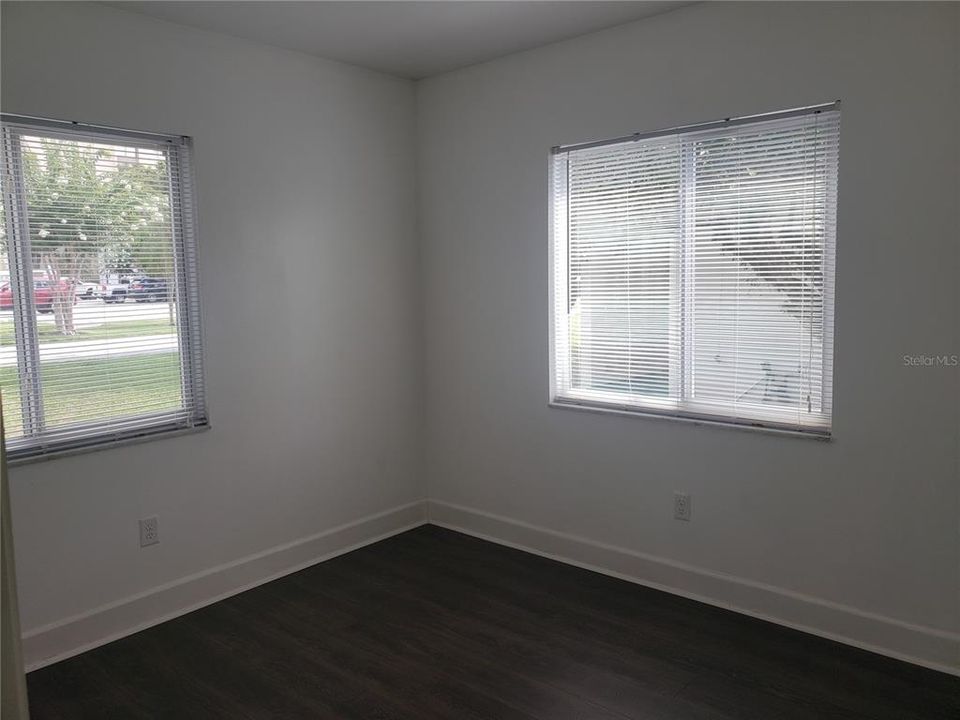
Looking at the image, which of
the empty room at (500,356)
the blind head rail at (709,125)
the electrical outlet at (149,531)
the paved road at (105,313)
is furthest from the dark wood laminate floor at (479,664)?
the blind head rail at (709,125)

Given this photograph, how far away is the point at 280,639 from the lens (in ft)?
10.1

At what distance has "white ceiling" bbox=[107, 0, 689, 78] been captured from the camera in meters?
3.03

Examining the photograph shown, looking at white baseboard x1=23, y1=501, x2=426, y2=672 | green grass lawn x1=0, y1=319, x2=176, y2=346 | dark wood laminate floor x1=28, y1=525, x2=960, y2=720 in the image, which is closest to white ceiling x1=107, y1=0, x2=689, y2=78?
green grass lawn x1=0, y1=319, x2=176, y2=346

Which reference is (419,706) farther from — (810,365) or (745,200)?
(745,200)

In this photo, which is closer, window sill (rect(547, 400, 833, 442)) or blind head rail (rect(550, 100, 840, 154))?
blind head rail (rect(550, 100, 840, 154))

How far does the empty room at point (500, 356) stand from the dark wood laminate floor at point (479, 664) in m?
0.02

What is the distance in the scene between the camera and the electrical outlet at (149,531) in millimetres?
3209

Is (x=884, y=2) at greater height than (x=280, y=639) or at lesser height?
greater

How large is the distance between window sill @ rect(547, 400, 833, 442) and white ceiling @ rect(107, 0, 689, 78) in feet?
5.86

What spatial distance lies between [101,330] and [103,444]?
18.8 inches

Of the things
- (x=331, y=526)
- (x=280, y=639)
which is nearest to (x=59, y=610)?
(x=280, y=639)

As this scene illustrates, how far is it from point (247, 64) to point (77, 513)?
2136 millimetres

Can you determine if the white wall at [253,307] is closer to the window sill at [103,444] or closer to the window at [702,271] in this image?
the window sill at [103,444]

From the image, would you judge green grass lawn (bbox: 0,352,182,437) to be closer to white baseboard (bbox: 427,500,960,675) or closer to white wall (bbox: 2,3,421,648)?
white wall (bbox: 2,3,421,648)
